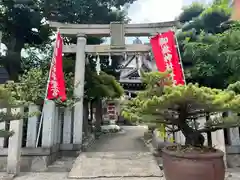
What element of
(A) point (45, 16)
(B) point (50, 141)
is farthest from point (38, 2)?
(B) point (50, 141)

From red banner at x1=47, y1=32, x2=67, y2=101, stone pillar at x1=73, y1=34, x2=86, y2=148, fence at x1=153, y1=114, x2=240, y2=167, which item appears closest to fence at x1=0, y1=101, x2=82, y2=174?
red banner at x1=47, y1=32, x2=67, y2=101

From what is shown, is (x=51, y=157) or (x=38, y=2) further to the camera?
(x=38, y=2)

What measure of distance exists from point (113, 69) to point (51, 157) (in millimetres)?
6279

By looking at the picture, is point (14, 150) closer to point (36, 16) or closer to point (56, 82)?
point (56, 82)

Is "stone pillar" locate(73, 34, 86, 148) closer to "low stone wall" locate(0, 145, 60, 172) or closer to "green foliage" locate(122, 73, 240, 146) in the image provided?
"low stone wall" locate(0, 145, 60, 172)

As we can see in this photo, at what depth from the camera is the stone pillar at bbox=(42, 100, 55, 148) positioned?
4.69m

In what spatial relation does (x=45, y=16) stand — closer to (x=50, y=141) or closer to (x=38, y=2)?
(x=38, y=2)

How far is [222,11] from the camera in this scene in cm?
820

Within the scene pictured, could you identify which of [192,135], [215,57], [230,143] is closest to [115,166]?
[192,135]

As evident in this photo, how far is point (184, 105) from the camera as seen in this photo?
2.85m

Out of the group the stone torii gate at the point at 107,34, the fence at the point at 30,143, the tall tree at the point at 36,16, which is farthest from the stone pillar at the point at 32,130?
the tall tree at the point at 36,16

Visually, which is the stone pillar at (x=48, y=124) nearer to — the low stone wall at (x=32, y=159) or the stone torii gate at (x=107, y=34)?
the low stone wall at (x=32, y=159)

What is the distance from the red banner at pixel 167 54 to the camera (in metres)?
5.37

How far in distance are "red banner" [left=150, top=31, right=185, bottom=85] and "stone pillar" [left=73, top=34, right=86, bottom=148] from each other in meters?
2.24
